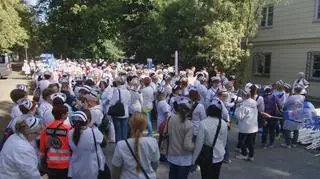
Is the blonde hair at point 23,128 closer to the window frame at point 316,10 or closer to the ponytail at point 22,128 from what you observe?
the ponytail at point 22,128

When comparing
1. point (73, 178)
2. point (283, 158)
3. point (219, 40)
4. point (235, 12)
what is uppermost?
point (235, 12)

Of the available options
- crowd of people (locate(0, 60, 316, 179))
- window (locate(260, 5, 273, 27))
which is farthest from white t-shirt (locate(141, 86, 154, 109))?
window (locate(260, 5, 273, 27))

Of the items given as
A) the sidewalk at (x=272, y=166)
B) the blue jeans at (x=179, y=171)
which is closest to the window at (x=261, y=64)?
the sidewalk at (x=272, y=166)

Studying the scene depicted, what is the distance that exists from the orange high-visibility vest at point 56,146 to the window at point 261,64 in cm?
2329

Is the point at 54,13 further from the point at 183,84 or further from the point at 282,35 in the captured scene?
the point at 183,84

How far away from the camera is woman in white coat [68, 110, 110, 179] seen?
18.0 feet

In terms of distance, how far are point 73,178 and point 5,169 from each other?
1149mm

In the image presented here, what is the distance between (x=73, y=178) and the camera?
569cm

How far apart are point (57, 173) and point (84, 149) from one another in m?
0.62

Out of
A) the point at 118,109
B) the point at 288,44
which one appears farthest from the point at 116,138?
the point at 288,44

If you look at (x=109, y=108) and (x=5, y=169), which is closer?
(x=5, y=169)

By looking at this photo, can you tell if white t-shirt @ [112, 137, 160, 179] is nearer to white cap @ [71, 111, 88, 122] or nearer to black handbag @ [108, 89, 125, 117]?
white cap @ [71, 111, 88, 122]

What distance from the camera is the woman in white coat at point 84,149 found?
5.48 m

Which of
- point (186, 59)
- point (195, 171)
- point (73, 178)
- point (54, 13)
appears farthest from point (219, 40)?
point (54, 13)
